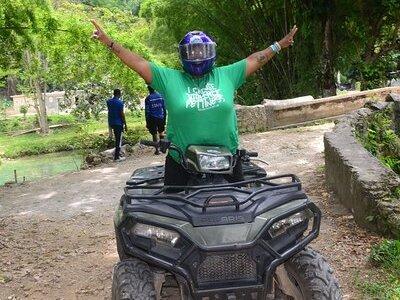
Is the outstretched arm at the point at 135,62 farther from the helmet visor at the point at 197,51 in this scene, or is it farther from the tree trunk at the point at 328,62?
the tree trunk at the point at 328,62

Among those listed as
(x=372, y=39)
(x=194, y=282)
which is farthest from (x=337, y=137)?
(x=372, y=39)

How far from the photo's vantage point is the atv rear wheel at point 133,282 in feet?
9.81

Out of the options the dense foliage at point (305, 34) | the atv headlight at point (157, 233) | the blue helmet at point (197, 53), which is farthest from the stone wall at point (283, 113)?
the atv headlight at point (157, 233)

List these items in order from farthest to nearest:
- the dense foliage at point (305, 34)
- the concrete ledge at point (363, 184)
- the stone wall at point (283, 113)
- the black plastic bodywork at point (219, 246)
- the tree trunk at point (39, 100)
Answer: the tree trunk at point (39, 100) → the dense foliage at point (305, 34) → the stone wall at point (283, 113) → the concrete ledge at point (363, 184) → the black plastic bodywork at point (219, 246)

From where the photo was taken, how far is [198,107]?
11.5 ft

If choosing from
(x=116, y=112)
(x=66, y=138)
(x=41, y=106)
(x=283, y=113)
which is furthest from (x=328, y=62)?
(x=41, y=106)

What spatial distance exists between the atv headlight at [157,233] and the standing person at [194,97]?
0.71 m

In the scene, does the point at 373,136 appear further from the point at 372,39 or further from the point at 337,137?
the point at 372,39

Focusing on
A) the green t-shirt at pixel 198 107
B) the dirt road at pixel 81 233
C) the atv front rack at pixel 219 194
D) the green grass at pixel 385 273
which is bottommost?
the dirt road at pixel 81 233

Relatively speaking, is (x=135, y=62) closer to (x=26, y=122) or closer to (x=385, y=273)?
(x=385, y=273)

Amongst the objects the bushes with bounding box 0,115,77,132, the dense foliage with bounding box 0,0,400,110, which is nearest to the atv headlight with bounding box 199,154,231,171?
the dense foliage with bounding box 0,0,400,110

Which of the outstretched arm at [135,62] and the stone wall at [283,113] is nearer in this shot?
the outstretched arm at [135,62]

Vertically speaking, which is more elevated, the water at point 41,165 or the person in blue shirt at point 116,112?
the person in blue shirt at point 116,112

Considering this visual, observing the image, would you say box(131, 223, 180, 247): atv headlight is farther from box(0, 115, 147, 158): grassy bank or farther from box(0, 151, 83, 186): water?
box(0, 115, 147, 158): grassy bank
